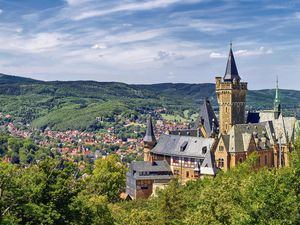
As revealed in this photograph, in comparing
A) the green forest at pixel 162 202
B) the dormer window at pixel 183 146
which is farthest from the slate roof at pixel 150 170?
the green forest at pixel 162 202

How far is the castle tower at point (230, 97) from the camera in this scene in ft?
351

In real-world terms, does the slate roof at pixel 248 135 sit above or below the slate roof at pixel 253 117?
below

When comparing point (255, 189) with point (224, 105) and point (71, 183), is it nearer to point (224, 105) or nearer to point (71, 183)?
point (71, 183)

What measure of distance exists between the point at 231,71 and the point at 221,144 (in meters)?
21.7

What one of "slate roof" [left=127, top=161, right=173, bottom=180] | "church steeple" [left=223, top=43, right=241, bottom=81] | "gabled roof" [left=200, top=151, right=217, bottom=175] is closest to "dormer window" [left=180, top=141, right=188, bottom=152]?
"slate roof" [left=127, top=161, right=173, bottom=180]

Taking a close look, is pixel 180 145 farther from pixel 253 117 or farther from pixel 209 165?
pixel 253 117

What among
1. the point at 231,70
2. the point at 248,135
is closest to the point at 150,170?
the point at 248,135

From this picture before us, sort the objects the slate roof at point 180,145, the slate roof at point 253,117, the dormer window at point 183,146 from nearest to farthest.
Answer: the slate roof at point 180,145 < the dormer window at point 183,146 < the slate roof at point 253,117

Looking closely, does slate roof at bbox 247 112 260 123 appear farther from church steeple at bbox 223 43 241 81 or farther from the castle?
church steeple at bbox 223 43 241 81

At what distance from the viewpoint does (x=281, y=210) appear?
26.5m

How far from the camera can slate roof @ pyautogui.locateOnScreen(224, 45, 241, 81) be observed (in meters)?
108

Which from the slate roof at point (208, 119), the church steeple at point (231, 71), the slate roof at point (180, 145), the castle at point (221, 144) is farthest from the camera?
the slate roof at point (208, 119)

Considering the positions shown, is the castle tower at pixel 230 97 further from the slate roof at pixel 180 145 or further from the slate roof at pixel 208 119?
the slate roof at pixel 180 145

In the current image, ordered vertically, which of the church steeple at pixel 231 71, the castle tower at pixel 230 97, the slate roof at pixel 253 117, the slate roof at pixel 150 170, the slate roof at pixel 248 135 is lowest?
the slate roof at pixel 150 170
